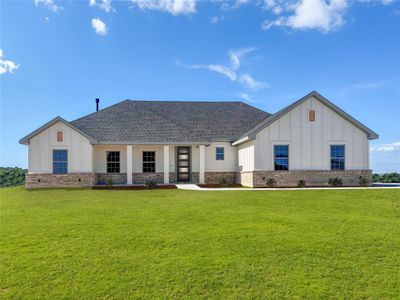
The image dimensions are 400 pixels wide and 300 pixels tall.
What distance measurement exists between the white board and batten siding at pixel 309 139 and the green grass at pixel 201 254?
32.6 ft

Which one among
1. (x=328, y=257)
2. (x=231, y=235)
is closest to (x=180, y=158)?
(x=231, y=235)

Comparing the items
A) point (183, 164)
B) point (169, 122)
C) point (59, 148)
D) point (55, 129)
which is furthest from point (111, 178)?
point (169, 122)

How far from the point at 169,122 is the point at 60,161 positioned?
8.36 meters

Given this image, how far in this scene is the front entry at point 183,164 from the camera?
24.7m

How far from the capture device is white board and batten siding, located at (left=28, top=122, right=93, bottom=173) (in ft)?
70.9

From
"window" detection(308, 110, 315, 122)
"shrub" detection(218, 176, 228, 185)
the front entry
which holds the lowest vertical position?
"shrub" detection(218, 176, 228, 185)

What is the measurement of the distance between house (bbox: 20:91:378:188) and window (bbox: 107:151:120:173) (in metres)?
0.07

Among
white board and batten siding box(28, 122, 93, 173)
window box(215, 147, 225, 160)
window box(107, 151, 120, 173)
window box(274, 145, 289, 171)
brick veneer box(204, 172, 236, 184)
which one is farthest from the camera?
window box(215, 147, 225, 160)

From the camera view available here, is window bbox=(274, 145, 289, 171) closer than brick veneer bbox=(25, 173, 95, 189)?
Yes

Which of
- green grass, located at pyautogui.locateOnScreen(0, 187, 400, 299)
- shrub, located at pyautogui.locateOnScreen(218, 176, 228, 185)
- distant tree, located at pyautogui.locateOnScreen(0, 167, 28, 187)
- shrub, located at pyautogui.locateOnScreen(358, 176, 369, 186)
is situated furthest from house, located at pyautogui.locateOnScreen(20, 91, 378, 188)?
distant tree, located at pyautogui.locateOnScreen(0, 167, 28, 187)

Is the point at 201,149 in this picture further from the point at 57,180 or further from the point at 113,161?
the point at 57,180

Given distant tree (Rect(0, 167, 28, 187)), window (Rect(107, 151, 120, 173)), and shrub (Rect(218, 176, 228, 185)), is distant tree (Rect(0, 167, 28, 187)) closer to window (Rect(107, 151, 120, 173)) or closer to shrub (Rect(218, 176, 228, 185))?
window (Rect(107, 151, 120, 173))

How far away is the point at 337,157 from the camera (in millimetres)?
21484

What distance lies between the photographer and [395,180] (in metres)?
27.8
